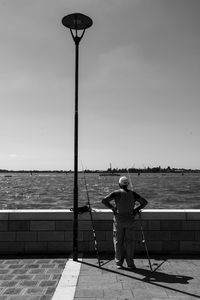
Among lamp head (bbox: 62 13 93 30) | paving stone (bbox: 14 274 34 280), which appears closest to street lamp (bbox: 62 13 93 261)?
lamp head (bbox: 62 13 93 30)

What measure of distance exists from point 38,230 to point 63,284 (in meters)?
2.26

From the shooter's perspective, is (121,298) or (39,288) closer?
(121,298)

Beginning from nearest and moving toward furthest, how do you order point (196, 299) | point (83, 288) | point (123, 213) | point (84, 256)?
1. point (196, 299)
2. point (83, 288)
3. point (123, 213)
4. point (84, 256)

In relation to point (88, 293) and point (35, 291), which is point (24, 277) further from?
point (88, 293)

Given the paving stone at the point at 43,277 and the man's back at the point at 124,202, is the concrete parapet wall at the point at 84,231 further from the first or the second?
the paving stone at the point at 43,277

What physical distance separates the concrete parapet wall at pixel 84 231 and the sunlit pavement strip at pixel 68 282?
32.5 inches

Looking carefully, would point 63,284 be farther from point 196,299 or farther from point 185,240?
point 185,240

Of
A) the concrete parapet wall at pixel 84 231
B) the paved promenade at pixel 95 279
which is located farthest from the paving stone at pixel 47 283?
the concrete parapet wall at pixel 84 231

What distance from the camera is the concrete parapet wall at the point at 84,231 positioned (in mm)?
7723

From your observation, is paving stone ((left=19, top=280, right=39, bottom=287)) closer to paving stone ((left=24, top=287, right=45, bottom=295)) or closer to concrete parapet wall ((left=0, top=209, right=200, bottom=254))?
paving stone ((left=24, top=287, right=45, bottom=295))

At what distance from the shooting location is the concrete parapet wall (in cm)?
772

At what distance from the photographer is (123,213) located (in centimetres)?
665

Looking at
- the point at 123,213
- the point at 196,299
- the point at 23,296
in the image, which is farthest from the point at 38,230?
the point at 196,299

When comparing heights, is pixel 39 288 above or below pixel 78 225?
below
